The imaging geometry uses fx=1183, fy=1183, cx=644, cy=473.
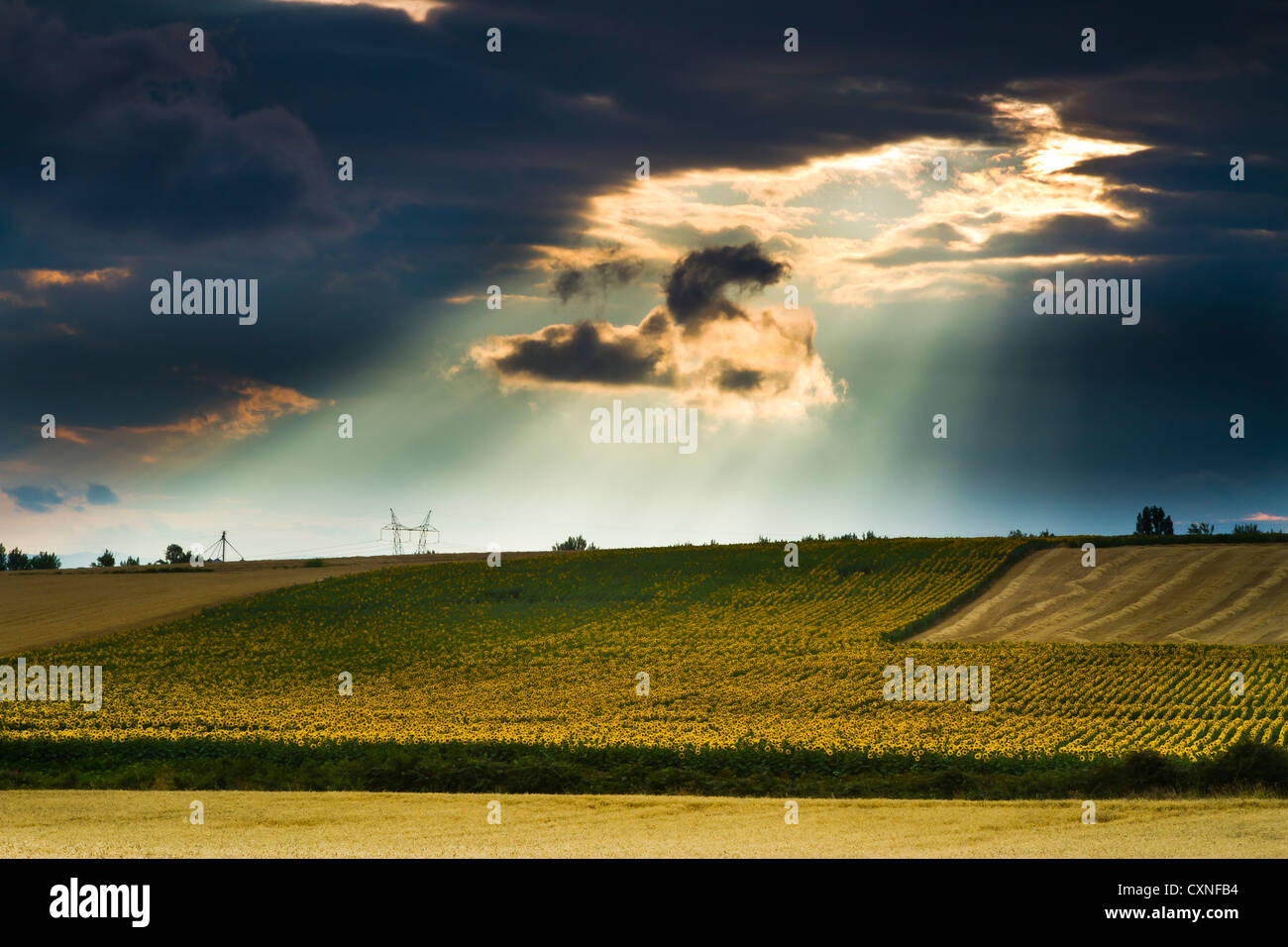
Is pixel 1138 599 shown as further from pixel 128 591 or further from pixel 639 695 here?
pixel 128 591

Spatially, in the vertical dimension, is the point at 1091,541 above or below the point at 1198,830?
above

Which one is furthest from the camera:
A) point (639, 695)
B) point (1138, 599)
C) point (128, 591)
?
point (128, 591)

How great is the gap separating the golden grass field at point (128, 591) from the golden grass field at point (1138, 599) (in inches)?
2016

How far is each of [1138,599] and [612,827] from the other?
186 ft

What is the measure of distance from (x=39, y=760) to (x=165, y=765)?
5.40m

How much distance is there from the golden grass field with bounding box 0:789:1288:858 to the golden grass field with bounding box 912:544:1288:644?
39.4 meters

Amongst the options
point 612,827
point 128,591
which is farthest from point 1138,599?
point 128,591

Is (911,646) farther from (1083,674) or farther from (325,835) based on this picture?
(325,835)

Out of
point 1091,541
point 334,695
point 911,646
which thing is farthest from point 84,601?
point 1091,541

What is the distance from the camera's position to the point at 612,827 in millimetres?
25938

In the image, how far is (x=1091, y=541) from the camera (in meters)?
89.8

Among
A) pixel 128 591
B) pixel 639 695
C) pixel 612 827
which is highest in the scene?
pixel 128 591

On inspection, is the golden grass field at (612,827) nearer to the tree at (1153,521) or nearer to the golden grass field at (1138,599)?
the golden grass field at (1138,599)

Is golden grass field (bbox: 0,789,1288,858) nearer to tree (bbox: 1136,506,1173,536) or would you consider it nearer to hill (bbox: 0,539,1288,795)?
hill (bbox: 0,539,1288,795)
